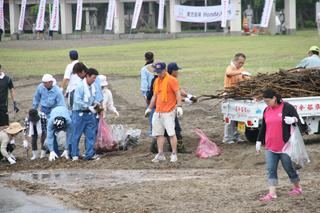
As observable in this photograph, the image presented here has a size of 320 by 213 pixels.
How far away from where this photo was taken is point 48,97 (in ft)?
53.9

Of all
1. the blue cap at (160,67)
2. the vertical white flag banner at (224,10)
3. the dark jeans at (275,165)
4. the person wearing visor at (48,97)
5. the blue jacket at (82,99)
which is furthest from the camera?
the vertical white flag banner at (224,10)

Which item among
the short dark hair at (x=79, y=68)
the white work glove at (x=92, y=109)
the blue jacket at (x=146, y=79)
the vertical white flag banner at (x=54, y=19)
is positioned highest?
the vertical white flag banner at (x=54, y=19)

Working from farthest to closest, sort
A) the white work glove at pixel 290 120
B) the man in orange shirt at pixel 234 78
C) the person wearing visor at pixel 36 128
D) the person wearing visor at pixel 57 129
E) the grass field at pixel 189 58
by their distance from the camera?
the grass field at pixel 189 58 < the man in orange shirt at pixel 234 78 < the person wearing visor at pixel 36 128 < the person wearing visor at pixel 57 129 < the white work glove at pixel 290 120

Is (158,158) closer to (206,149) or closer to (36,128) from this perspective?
(206,149)

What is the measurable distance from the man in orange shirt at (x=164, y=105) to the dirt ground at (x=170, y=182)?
1.34 feet

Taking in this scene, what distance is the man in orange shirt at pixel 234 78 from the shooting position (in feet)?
55.3

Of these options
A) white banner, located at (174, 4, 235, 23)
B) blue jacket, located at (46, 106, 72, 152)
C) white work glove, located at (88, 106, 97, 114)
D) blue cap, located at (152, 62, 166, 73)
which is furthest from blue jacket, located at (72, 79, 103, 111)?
white banner, located at (174, 4, 235, 23)

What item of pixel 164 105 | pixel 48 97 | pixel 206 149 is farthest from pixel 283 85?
A: pixel 48 97

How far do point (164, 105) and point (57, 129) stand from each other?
2.28m

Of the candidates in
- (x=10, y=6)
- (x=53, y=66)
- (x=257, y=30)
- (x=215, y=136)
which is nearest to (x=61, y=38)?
(x=10, y=6)

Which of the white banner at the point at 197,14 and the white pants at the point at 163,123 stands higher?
the white banner at the point at 197,14

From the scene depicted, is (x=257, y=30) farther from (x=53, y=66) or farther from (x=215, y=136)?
(x=215, y=136)

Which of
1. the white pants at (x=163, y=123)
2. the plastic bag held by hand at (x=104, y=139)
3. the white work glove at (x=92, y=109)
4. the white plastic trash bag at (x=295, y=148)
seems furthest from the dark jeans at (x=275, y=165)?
the plastic bag held by hand at (x=104, y=139)

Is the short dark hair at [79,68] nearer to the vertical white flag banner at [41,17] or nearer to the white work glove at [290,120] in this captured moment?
the white work glove at [290,120]
